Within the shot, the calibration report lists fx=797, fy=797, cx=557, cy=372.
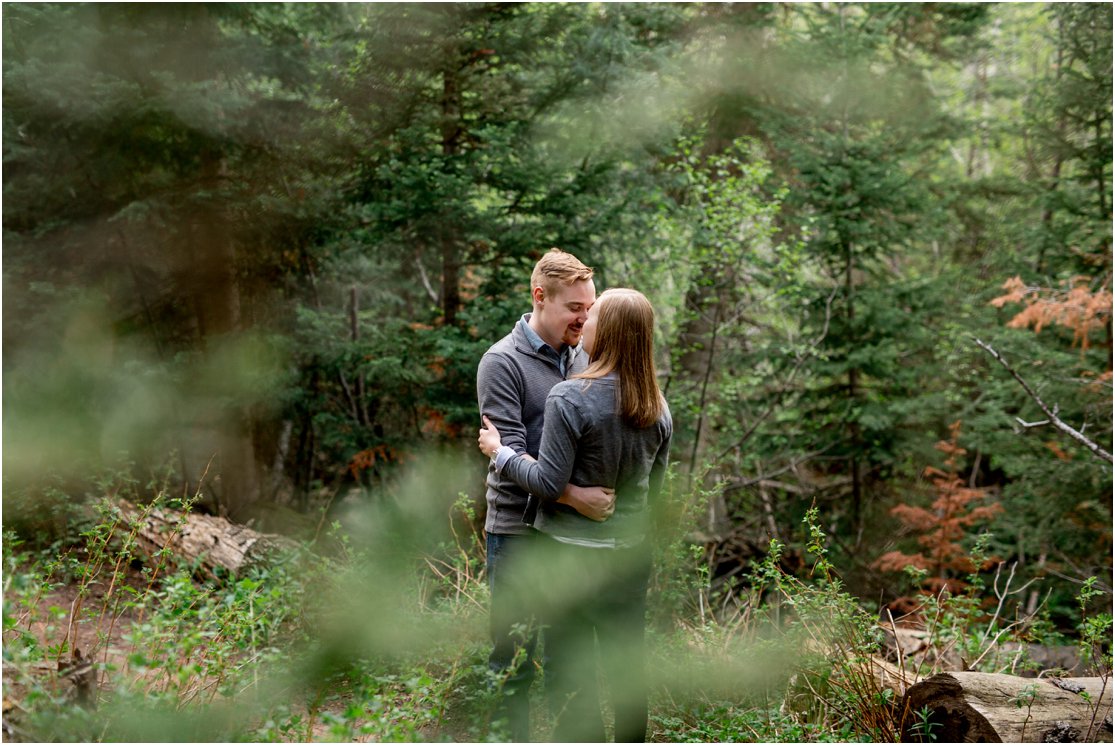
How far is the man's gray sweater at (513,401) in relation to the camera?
2.94 metres

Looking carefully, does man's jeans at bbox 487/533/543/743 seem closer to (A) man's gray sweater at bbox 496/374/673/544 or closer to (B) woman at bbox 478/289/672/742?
(B) woman at bbox 478/289/672/742

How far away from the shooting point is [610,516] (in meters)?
2.81

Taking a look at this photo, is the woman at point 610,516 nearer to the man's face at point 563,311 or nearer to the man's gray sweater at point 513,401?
the man's gray sweater at point 513,401

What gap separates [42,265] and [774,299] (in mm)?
7326

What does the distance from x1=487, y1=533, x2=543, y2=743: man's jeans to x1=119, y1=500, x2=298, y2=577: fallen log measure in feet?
10.1

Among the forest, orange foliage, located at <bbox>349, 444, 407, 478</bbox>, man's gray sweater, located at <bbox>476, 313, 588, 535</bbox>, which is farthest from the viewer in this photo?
orange foliage, located at <bbox>349, 444, 407, 478</bbox>

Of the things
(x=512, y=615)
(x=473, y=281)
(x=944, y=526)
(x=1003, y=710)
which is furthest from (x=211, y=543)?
(x=944, y=526)

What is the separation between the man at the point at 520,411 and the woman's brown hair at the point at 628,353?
0.93ft

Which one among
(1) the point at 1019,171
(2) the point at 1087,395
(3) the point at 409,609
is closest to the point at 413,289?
(3) the point at 409,609

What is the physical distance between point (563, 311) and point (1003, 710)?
2.50 m

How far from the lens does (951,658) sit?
4.95 meters

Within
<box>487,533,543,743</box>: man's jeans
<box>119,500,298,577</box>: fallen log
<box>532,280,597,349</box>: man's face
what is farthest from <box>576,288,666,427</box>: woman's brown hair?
<box>119,500,298,577</box>: fallen log

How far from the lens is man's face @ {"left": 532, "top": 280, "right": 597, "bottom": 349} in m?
3.00

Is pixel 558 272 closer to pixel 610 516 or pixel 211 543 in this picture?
pixel 610 516
